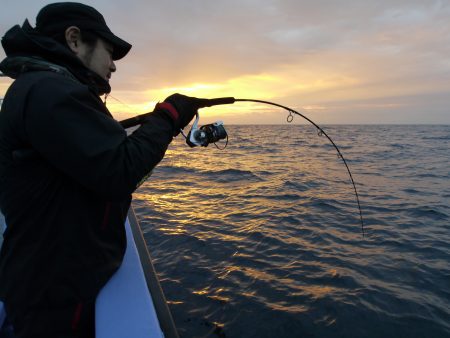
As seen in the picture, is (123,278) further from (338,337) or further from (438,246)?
(438,246)

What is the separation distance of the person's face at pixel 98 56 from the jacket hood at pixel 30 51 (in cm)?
13

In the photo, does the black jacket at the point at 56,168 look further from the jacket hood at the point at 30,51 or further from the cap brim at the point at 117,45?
the cap brim at the point at 117,45

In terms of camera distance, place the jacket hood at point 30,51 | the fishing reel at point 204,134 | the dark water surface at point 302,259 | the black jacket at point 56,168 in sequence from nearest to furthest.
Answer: the black jacket at point 56,168, the jacket hood at point 30,51, the fishing reel at point 204,134, the dark water surface at point 302,259

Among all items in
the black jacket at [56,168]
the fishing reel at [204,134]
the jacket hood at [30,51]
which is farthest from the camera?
the fishing reel at [204,134]

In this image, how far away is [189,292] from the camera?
15.1ft

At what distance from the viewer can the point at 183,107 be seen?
1.84 m

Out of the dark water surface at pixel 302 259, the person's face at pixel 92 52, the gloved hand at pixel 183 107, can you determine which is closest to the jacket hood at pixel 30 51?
the person's face at pixel 92 52

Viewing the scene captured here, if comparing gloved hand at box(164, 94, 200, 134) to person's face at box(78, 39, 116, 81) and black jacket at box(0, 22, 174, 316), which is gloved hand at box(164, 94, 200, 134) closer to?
black jacket at box(0, 22, 174, 316)

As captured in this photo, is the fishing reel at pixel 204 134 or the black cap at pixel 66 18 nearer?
the black cap at pixel 66 18

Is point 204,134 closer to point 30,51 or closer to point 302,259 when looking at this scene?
point 30,51

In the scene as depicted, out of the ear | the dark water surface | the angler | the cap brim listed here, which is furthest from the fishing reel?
the dark water surface

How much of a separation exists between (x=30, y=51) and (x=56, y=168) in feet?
1.87

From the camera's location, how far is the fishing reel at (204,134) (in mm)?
2195

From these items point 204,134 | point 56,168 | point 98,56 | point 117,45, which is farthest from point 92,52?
point 204,134
